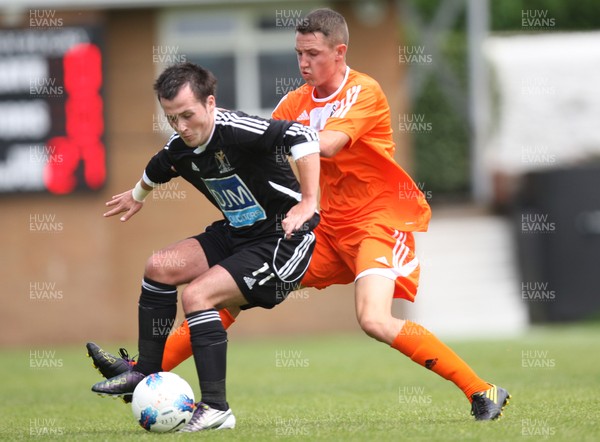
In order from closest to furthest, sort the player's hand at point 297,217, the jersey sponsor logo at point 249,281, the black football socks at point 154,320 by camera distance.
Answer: the player's hand at point 297,217 < the jersey sponsor logo at point 249,281 < the black football socks at point 154,320

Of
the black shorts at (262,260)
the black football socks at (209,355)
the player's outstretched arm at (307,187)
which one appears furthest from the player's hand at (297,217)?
the black football socks at (209,355)

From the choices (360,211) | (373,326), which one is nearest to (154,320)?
(373,326)

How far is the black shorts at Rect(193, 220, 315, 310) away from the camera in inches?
255

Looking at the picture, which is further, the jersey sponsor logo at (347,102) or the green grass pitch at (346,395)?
the jersey sponsor logo at (347,102)

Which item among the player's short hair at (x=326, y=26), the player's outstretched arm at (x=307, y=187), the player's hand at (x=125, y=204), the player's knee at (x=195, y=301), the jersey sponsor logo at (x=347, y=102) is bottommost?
the player's knee at (x=195, y=301)

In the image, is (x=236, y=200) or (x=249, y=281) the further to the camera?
(x=236, y=200)

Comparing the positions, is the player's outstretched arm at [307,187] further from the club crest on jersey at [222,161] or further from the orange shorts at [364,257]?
the orange shorts at [364,257]

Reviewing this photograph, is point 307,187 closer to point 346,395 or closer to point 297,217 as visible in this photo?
point 297,217

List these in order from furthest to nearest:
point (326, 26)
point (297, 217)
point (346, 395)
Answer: point (346, 395)
point (326, 26)
point (297, 217)

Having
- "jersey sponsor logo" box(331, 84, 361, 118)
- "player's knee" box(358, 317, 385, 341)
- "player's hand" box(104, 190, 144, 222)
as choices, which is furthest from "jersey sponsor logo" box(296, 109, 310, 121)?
"player's knee" box(358, 317, 385, 341)

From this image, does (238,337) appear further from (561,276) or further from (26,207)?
(561,276)

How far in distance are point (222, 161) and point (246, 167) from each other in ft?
0.47

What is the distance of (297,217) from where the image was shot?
6.14 metres

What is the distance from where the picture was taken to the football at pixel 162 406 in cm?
631
